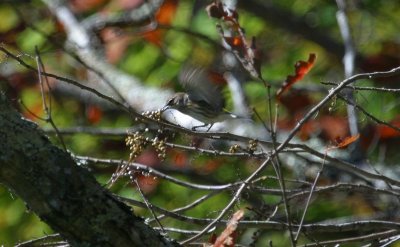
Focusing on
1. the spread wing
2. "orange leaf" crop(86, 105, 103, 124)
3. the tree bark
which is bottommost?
the tree bark

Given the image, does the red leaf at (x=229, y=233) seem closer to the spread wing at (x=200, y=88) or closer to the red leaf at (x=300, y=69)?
the red leaf at (x=300, y=69)

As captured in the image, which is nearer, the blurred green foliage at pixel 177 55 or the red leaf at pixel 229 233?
the red leaf at pixel 229 233

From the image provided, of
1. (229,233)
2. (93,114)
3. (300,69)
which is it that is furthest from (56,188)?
(93,114)

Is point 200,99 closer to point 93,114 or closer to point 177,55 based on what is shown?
point 93,114

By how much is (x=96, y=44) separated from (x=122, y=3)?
61cm

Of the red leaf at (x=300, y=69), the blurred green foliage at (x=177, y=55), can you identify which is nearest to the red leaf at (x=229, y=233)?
the red leaf at (x=300, y=69)

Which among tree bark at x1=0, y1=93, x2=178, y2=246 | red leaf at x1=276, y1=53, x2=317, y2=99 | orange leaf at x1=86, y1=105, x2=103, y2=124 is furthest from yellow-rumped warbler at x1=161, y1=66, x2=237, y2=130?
orange leaf at x1=86, y1=105, x2=103, y2=124

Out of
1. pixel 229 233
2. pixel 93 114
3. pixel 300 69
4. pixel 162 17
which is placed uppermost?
pixel 162 17

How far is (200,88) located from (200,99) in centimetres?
12

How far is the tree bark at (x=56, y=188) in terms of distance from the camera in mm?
2361

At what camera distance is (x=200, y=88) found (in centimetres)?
381

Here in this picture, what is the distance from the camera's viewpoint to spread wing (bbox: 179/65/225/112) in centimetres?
372

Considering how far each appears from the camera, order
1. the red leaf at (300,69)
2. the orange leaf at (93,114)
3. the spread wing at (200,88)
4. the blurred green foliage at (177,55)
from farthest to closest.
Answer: the orange leaf at (93,114), the blurred green foliage at (177,55), the spread wing at (200,88), the red leaf at (300,69)

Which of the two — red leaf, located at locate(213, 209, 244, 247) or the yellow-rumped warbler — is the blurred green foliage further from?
red leaf, located at locate(213, 209, 244, 247)
